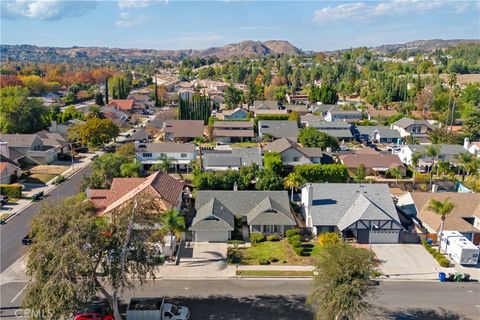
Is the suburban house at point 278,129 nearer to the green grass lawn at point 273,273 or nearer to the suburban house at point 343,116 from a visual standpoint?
the suburban house at point 343,116

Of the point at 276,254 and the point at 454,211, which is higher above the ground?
the point at 454,211

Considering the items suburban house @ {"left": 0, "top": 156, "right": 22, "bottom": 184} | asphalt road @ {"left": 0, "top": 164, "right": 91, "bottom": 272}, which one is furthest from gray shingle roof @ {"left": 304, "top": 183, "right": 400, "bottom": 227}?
suburban house @ {"left": 0, "top": 156, "right": 22, "bottom": 184}

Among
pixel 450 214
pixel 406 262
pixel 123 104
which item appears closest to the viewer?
pixel 406 262

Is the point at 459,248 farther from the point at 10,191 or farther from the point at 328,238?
the point at 10,191

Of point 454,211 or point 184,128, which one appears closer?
point 454,211

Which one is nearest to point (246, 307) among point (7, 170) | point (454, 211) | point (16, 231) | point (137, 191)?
point (137, 191)

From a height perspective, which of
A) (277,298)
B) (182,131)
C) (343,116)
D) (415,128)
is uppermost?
(343,116)
